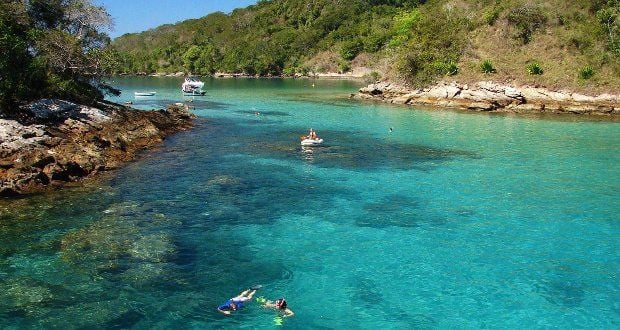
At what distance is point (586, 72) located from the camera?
66.3m

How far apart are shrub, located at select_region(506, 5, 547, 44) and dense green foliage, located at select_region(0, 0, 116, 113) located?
61.7m

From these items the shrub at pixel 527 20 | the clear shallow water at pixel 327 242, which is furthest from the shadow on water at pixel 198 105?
the shrub at pixel 527 20

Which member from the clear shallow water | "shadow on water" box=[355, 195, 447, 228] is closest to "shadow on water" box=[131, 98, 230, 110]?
the clear shallow water

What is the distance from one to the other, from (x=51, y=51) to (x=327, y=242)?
110 ft

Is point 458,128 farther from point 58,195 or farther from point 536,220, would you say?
point 58,195

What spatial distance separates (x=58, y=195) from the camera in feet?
87.4

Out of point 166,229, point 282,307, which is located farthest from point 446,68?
point 282,307

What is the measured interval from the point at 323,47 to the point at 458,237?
592ft

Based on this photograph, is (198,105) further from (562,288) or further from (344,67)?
(344,67)

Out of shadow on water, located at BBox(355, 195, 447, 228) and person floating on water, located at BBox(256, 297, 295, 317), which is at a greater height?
shadow on water, located at BBox(355, 195, 447, 228)

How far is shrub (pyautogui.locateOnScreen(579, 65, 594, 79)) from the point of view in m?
66.4

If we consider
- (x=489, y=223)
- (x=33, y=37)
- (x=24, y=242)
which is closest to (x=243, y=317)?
(x=24, y=242)

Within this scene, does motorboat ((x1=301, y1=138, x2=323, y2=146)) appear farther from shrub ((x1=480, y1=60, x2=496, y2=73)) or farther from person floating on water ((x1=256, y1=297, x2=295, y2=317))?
shrub ((x1=480, y1=60, x2=496, y2=73))

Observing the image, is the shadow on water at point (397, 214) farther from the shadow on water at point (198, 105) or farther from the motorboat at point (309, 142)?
the shadow on water at point (198, 105)
